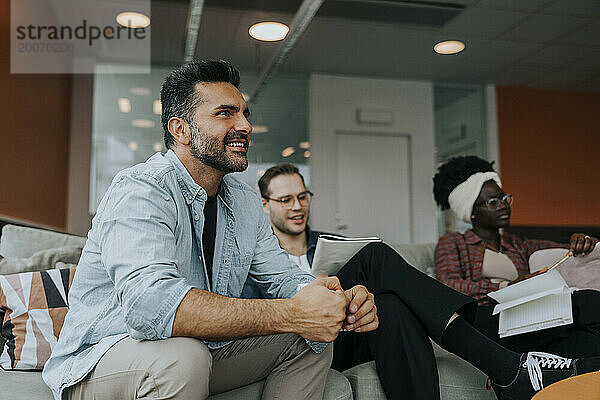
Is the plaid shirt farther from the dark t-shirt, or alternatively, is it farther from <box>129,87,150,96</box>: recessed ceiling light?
<box>129,87,150,96</box>: recessed ceiling light

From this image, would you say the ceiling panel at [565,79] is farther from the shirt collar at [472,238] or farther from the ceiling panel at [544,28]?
the shirt collar at [472,238]

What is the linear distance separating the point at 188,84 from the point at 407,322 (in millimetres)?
949

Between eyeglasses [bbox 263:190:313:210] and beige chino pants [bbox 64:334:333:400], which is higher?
eyeglasses [bbox 263:190:313:210]

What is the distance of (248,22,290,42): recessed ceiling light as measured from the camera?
4847mm

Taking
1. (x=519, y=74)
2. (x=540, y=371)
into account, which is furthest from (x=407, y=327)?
(x=519, y=74)

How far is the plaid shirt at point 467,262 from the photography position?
249 cm

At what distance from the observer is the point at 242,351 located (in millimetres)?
1501

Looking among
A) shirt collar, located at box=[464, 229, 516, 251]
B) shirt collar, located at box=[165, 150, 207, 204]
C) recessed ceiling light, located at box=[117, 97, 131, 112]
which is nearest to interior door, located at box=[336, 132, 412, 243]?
recessed ceiling light, located at box=[117, 97, 131, 112]

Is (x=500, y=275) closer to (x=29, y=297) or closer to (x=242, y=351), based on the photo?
(x=242, y=351)

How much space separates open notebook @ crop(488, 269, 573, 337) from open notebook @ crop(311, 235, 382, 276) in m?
0.49

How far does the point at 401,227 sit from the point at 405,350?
4.51 m

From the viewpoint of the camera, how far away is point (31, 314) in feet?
6.10

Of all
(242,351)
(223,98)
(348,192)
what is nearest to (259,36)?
(348,192)

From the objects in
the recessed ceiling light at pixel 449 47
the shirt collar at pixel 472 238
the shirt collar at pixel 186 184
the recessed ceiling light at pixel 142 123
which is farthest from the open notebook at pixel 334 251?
the recessed ceiling light at pixel 142 123
